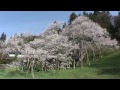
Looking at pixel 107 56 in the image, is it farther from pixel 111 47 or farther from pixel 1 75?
pixel 1 75

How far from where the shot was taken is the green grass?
504 cm

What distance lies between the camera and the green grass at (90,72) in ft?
16.5

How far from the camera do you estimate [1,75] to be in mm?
5055

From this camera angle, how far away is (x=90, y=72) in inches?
208

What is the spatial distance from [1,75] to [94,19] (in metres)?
2.30

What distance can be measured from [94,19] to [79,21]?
1.07 feet

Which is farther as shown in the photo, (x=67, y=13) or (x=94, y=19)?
(x=94, y=19)

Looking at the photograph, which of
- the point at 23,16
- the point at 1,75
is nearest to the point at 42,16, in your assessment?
the point at 23,16

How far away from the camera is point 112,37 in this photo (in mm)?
5254
